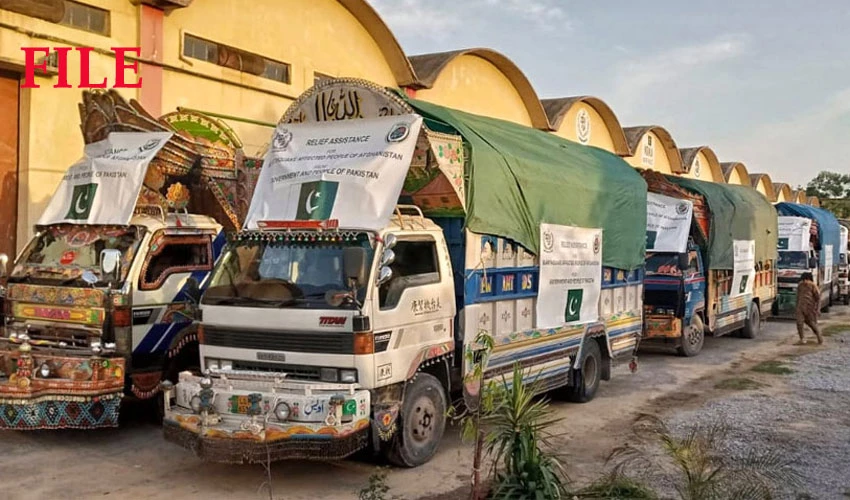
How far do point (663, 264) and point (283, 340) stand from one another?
371 inches

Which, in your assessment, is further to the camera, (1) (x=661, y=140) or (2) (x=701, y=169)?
(2) (x=701, y=169)

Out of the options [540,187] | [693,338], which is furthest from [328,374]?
[693,338]

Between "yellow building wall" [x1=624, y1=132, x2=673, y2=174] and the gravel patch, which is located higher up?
"yellow building wall" [x1=624, y1=132, x2=673, y2=174]

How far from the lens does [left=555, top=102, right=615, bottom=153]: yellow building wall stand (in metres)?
26.5

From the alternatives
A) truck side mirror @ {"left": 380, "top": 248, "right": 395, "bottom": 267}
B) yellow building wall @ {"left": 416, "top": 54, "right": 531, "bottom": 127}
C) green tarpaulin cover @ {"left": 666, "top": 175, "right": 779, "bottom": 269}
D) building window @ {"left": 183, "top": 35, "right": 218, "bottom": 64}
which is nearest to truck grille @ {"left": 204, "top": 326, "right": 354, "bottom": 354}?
truck side mirror @ {"left": 380, "top": 248, "right": 395, "bottom": 267}

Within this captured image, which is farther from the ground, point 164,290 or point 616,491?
point 164,290

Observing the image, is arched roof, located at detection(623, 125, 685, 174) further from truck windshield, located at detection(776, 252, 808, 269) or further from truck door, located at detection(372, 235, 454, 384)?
truck door, located at detection(372, 235, 454, 384)

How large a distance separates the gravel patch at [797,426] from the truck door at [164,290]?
5.22 metres

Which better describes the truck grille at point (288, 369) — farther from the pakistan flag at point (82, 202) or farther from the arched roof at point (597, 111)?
the arched roof at point (597, 111)

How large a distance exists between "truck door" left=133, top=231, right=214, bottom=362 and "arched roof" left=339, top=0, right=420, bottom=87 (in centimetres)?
953

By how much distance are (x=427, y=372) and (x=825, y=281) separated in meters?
20.5

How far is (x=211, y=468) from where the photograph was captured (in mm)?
7180

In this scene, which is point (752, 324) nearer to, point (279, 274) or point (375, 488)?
point (279, 274)

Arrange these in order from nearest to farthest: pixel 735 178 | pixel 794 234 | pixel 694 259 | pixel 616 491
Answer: pixel 616 491, pixel 694 259, pixel 794 234, pixel 735 178
